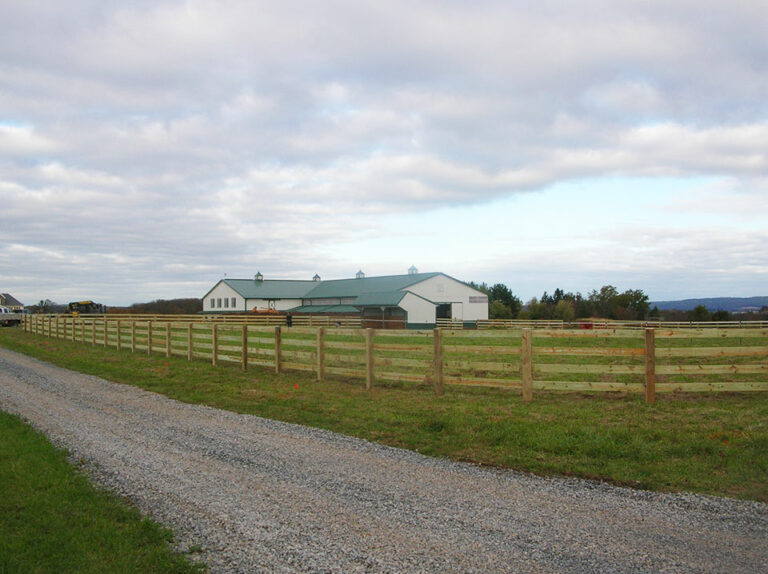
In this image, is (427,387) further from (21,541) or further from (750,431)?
(21,541)

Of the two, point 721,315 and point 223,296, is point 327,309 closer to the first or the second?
point 223,296

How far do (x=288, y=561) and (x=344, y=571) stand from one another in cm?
46

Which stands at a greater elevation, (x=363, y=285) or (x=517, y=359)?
(x=363, y=285)

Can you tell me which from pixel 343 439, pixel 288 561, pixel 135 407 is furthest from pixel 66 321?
pixel 288 561

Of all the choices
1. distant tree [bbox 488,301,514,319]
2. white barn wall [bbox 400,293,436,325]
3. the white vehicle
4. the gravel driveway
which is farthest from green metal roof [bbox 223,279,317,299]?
the gravel driveway

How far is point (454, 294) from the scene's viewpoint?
53.0 metres

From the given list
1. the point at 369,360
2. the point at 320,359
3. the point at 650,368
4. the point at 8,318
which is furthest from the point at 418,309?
the point at 650,368

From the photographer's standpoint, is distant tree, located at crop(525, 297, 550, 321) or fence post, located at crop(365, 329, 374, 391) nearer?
fence post, located at crop(365, 329, 374, 391)

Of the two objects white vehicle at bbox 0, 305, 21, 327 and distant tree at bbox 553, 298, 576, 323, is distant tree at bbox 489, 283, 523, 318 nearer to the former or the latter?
distant tree at bbox 553, 298, 576, 323

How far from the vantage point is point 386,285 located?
54656 mm

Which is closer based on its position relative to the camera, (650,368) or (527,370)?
(650,368)

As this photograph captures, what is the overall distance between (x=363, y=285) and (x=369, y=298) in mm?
8119

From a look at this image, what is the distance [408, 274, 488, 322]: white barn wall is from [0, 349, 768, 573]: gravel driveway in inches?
1716

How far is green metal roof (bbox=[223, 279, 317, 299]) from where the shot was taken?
62.0 meters
